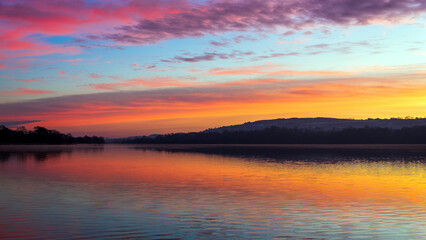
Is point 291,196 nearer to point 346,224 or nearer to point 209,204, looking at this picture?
point 209,204

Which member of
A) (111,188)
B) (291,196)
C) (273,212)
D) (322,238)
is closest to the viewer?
(322,238)

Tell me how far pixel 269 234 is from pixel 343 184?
71.4ft

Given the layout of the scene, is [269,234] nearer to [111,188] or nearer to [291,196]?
[291,196]

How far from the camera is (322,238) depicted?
Answer: 58.6ft

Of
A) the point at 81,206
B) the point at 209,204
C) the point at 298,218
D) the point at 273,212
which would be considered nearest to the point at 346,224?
the point at 298,218

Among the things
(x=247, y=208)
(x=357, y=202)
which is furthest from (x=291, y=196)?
(x=247, y=208)

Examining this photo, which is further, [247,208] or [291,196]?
[291,196]

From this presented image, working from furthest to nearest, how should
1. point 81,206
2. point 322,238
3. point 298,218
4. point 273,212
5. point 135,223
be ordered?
point 81,206 → point 273,212 → point 298,218 → point 135,223 → point 322,238

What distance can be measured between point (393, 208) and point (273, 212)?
7.46 metres

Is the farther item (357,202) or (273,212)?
(357,202)

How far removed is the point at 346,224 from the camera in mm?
20750

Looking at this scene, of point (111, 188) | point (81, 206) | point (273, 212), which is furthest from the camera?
point (111, 188)

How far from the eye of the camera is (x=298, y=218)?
22031 mm

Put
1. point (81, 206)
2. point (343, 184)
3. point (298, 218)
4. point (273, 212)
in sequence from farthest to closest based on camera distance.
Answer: point (343, 184) → point (81, 206) → point (273, 212) → point (298, 218)
